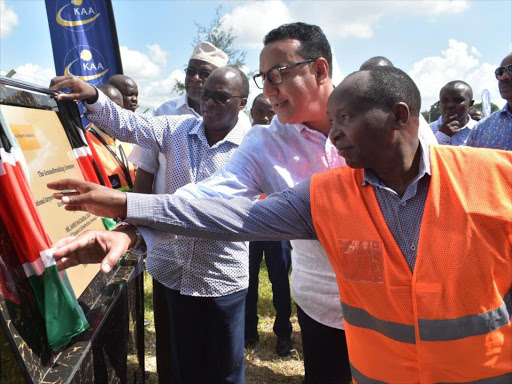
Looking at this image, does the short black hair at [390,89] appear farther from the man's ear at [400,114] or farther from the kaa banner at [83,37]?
the kaa banner at [83,37]

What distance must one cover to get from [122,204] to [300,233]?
0.66 metres

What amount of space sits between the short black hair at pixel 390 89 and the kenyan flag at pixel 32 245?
1110 mm

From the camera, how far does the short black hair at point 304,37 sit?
1.98 meters

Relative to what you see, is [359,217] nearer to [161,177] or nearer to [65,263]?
[65,263]

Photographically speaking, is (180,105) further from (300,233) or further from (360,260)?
(360,260)

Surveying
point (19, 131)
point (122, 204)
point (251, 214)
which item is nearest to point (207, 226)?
point (251, 214)

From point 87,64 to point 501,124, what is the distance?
5.09 meters

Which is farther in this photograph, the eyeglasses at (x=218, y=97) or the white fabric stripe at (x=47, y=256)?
the eyeglasses at (x=218, y=97)

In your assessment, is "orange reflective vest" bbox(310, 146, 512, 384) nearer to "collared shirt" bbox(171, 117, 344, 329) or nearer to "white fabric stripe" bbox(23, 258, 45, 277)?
"collared shirt" bbox(171, 117, 344, 329)

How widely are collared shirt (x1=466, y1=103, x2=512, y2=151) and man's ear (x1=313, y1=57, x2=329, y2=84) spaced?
2369 mm

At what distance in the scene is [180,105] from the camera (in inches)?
149

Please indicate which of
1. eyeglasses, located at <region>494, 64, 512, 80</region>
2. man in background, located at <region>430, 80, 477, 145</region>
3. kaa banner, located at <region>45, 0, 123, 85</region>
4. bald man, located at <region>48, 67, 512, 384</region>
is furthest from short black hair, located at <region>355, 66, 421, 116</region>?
kaa banner, located at <region>45, 0, 123, 85</region>

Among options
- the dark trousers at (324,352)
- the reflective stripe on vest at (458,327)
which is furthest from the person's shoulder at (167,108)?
the reflective stripe on vest at (458,327)

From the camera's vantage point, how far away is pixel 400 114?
1452mm
